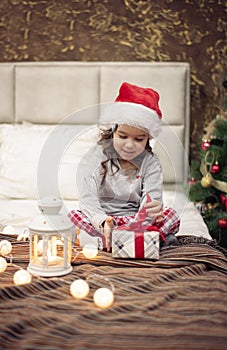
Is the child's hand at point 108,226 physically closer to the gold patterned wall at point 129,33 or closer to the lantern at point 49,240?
the lantern at point 49,240

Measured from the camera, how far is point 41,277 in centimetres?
170

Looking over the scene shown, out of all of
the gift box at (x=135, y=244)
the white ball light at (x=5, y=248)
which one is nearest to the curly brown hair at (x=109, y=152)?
the gift box at (x=135, y=244)

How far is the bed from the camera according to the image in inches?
51.8

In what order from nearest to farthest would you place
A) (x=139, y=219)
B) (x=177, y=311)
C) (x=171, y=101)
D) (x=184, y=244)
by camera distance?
1. (x=177, y=311)
2. (x=139, y=219)
3. (x=184, y=244)
4. (x=171, y=101)

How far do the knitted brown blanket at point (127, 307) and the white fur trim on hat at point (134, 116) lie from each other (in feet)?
1.53

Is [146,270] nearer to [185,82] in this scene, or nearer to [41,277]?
[41,277]

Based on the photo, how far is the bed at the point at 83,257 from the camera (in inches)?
51.8

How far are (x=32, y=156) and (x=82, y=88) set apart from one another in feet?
2.05

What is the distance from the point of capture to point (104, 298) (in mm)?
1463

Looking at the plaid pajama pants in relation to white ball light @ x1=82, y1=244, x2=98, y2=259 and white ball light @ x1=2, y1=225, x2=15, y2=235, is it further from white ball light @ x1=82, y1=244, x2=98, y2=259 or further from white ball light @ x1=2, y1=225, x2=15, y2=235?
white ball light @ x1=2, y1=225, x2=15, y2=235

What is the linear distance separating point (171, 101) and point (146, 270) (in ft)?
5.72

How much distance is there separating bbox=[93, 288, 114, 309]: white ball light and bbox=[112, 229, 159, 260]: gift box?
0.39 metres

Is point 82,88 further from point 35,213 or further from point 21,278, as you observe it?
point 21,278

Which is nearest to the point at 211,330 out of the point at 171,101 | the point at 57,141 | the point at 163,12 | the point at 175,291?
the point at 175,291
